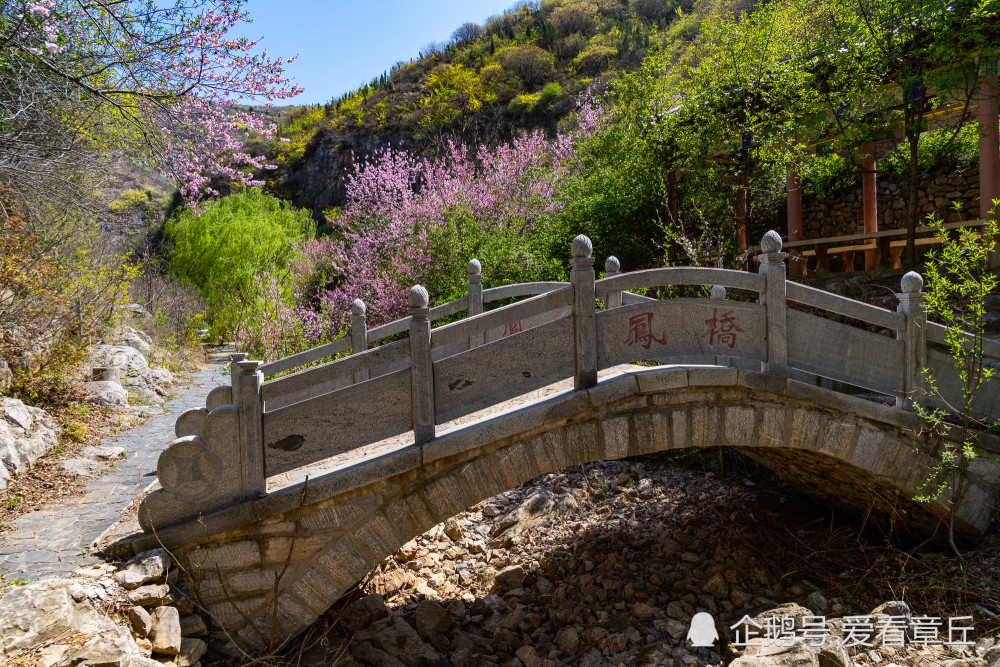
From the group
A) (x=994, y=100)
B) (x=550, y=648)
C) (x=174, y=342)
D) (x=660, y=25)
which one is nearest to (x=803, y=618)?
(x=550, y=648)

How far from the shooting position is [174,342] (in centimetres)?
1555

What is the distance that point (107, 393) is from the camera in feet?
29.1

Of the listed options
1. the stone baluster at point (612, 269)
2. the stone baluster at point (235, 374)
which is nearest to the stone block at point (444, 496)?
the stone baluster at point (235, 374)

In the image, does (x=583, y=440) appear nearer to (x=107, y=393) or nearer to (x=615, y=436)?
(x=615, y=436)

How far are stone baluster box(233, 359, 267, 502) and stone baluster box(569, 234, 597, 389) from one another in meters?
2.11

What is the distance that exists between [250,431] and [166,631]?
1.23 meters

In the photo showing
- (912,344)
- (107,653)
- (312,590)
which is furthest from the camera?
(912,344)

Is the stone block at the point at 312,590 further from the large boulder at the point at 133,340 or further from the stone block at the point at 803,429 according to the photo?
the large boulder at the point at 133,340

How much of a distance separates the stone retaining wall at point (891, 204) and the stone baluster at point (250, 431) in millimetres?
9346

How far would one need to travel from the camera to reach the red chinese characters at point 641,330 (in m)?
4.57

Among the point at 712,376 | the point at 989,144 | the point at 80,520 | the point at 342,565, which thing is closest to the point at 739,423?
the point at 712,376

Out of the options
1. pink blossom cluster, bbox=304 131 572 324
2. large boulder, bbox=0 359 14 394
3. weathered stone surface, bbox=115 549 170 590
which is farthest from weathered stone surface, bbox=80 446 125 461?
pink blossom cluster, bbox=304 131 572 324

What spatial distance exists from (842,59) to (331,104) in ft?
136

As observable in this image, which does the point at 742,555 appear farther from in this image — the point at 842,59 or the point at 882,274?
the point at 842,59
